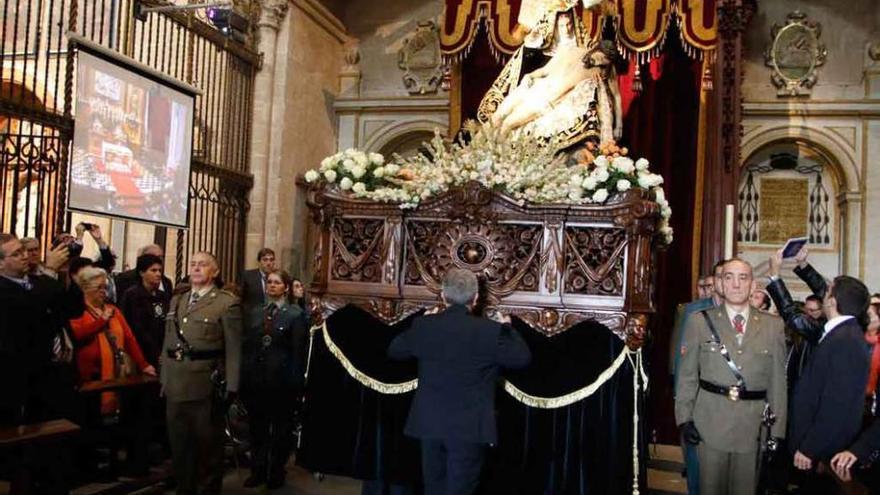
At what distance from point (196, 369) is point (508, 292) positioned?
1828 mm

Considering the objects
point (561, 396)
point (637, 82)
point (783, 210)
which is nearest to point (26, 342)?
point (561, 396)

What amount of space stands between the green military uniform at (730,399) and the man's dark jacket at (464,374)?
2.65 ft

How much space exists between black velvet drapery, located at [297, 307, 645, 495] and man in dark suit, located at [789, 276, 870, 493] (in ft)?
2.43

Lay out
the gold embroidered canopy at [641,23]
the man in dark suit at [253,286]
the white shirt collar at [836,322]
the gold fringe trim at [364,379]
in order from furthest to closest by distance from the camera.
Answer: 1. the gold embroidered canopy at [641,23]
2. the man in dark suit at [253,286]
3. the gold fringe trim at [364,379]
4. the white shirt collar at [836,322]

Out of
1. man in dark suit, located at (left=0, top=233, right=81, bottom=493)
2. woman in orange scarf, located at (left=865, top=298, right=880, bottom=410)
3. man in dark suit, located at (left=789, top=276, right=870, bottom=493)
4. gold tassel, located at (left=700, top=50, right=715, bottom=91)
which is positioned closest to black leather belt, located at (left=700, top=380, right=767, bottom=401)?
man in dark suit, located at (left=789, top=276, right=870, bottom=493)

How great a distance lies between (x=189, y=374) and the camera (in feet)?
16.0

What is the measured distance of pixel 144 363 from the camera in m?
5.76

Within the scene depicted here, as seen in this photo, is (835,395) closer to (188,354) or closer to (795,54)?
(188,354)

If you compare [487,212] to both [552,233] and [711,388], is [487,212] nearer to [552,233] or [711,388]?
[552,233]

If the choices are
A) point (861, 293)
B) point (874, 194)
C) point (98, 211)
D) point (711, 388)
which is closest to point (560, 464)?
point (711, 388)

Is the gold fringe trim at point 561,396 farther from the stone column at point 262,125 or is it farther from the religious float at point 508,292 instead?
the stone column at point 262,125

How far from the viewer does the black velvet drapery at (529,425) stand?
167 inches

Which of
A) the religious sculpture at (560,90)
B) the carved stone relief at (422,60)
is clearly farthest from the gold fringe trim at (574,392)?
the carved stone relief at (422,60)

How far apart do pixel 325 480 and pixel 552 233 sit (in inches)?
99.9
